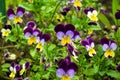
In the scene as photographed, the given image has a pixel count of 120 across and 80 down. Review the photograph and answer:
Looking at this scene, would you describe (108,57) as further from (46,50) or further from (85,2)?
(85,2)

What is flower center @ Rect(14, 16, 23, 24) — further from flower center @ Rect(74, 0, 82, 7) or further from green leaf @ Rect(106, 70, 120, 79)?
green leaf @ Rect(106, 70, 120, 79)

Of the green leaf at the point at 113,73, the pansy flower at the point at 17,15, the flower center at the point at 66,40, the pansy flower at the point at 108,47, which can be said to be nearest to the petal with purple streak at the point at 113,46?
the pansy flower at the point at 108,47

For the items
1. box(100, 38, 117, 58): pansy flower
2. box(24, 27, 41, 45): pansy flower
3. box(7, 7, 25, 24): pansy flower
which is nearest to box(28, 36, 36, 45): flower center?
box(24, 27, 41, 45): pansy flower

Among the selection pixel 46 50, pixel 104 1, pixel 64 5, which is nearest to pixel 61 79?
pixel 46 50

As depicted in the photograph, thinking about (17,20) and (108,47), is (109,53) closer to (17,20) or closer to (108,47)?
(108,47)

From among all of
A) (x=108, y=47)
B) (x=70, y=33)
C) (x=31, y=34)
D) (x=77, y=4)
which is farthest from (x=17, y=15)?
(x=108, y=47)

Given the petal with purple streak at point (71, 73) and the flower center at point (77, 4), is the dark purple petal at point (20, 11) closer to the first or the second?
the flower center at point (77, 4)

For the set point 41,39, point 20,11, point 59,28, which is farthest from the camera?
point 20,11

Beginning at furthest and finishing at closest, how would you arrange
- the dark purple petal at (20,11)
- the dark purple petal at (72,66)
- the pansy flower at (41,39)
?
the dark purple petal at (20,11) → the pansy flower at (41,39) → the dark purple petal at (72,66)
